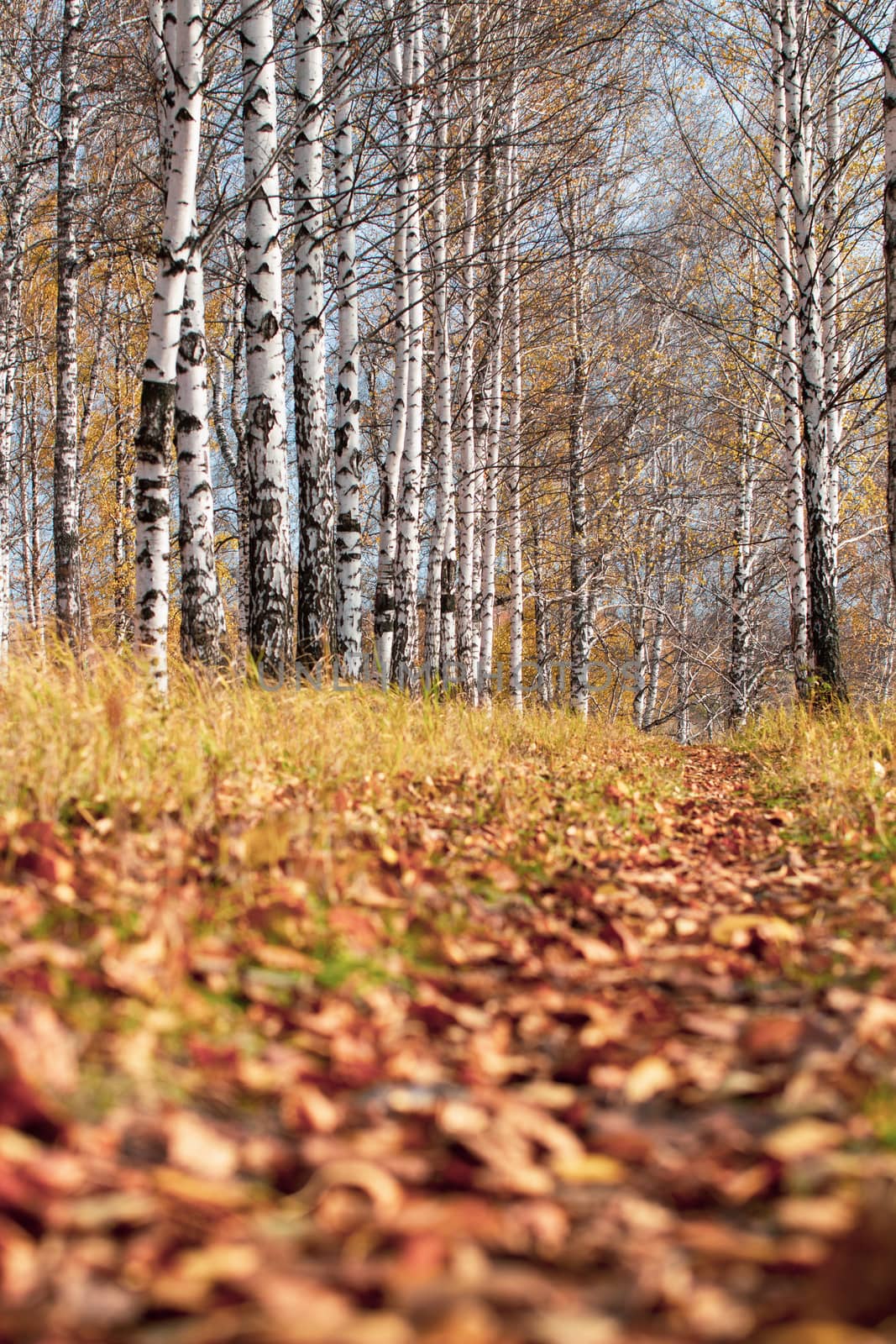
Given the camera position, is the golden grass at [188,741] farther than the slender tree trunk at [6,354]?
No

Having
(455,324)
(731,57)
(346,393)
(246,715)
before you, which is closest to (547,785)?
(246,715)

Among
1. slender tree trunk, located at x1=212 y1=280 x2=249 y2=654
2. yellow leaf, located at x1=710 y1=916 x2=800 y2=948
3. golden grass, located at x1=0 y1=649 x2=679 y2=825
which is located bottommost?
yellow leaf, located at x1=710 y1=916 x2=800 y2=948

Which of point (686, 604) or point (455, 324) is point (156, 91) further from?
point (686, 604)

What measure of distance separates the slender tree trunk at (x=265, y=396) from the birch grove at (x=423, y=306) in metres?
0.03

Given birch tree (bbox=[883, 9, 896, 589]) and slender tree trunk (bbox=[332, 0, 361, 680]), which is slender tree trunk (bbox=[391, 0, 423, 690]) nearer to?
slender tree trunk (bbox=[332, 0, 361, 680])

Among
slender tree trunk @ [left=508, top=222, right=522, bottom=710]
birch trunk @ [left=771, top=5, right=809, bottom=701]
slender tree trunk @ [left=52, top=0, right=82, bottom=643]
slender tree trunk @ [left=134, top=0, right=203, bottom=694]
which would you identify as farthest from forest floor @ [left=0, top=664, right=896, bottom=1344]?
slender tree trunk @ [left=508, top=222, right=522, bottom=710]

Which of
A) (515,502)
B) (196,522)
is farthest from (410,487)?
(515,502)

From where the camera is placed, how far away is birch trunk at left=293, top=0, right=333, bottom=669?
7.26 m

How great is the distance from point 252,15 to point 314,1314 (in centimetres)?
756

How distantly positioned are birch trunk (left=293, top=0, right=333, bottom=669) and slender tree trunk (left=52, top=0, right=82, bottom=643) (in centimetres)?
384

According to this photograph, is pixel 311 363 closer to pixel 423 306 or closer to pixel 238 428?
pixel 423 306

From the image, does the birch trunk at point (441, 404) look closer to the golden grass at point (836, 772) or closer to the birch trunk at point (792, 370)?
the birch trunk at point (792, 370)

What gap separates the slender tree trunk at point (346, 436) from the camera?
8.22 metres

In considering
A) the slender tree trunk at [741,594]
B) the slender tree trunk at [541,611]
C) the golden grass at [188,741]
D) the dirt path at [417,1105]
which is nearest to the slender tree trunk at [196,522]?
the golden grass at [188,741]
